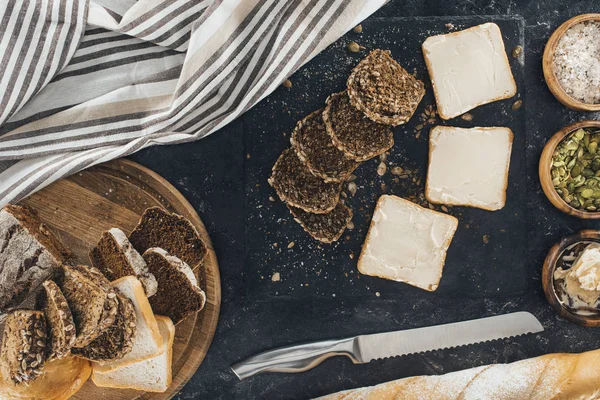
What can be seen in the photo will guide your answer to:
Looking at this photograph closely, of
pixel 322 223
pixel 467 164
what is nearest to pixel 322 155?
pixel 322 223

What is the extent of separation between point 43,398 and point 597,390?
205 centimetres

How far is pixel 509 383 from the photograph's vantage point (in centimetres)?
238

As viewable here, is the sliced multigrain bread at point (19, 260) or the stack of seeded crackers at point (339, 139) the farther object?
the stack of seeded crackers at point (339, 139)

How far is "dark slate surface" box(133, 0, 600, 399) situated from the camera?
94.3 inches

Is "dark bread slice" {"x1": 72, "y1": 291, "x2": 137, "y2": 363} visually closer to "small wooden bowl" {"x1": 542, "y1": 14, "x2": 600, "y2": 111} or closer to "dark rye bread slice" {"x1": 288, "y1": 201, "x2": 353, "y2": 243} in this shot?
"dark rye bread slice" {"x1": 288, "y1": 201, "x2": 353, "y2": 243}

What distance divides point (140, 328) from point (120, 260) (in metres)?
0.27

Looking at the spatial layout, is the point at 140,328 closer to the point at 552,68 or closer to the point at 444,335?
the point at 444,335

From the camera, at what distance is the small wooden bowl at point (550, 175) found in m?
2.33

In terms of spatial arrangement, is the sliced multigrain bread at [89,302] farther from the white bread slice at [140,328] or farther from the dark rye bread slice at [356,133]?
the dark rye bread slice at [356,133]

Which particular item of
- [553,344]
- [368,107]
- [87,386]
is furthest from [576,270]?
[87,386]

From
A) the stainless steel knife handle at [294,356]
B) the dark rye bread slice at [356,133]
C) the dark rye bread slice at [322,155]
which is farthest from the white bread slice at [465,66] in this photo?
the stainless steel knife handle at [294,356]

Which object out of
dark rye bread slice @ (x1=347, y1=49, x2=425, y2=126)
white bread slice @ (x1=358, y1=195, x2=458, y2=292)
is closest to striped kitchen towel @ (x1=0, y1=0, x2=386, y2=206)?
dark rye bread slice @ (x1=347, y1=49, x2=425, y2=126)

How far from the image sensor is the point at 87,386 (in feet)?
7.76

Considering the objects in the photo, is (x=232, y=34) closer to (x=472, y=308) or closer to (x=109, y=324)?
(x=109, y=324)
